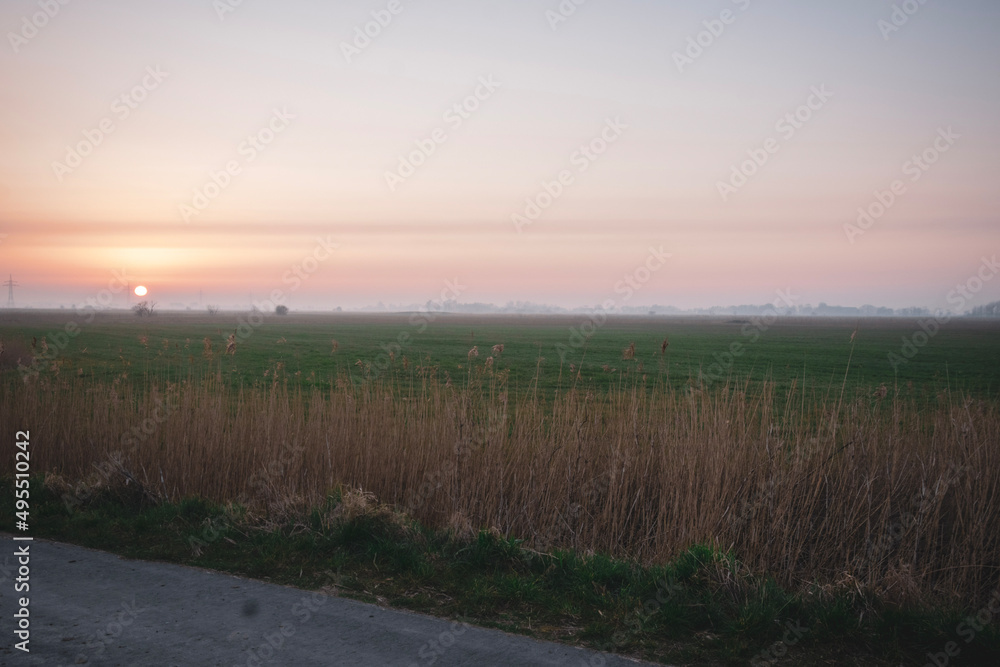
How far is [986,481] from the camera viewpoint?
682 cm

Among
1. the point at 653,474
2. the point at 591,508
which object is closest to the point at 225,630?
the point at 591,508

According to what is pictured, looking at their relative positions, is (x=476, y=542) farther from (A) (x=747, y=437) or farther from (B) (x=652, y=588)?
(A) (x=747, y=437)

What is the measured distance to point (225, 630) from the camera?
14.2 ft

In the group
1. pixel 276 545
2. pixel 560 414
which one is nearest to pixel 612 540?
pixel 560 414

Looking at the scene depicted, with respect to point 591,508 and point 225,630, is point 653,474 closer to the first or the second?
point 591,508

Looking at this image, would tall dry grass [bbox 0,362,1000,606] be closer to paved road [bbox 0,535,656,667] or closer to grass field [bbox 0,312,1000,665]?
grass field [bbox 0,312,1000,665]

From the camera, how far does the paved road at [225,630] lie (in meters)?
3.96

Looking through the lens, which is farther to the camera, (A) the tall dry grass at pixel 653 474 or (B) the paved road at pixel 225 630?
(A) the tall dry grass at pixel 653 474

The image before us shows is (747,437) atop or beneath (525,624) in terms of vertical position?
atop

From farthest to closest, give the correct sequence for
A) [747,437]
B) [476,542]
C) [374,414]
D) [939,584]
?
[374,414], [747,437], [939,584], [476,542]

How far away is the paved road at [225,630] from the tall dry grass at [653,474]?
5.86ft

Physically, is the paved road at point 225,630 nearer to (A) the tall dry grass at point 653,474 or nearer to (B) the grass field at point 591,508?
(B) the grass field at point 591,508

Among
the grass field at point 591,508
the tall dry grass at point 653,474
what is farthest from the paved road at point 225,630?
the tall dry grass at point 653,474

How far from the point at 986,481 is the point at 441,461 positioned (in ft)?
19.5
